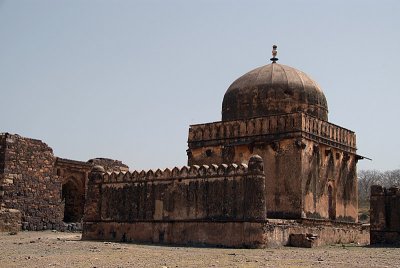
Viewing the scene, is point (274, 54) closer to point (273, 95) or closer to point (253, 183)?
point (273, 95)

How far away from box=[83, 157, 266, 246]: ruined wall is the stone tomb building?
31mm

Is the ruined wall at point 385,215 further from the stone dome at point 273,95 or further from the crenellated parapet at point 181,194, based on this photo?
the crenellated parapet at point 181,194

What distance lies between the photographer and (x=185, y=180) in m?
18.5

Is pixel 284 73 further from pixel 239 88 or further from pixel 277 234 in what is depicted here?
pixel 277 234

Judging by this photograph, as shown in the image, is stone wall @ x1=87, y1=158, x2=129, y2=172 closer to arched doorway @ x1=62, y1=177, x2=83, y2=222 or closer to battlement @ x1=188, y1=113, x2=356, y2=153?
arched doorway @ x1=62, y1=177, x2=83, y2=222

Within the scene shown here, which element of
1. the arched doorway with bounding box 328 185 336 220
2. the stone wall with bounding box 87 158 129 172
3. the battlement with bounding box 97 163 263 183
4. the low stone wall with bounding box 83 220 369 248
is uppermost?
the stone wall with bounding box 87 158 129 172

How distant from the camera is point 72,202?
108ft

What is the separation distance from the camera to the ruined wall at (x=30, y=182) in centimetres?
2556

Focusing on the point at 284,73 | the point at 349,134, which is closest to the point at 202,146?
the point at 284,73

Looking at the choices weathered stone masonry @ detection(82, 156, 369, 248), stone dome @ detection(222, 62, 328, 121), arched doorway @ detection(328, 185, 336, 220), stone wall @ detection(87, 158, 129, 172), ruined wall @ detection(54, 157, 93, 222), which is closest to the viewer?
weathered stone masonry @ detection(82, 156, 369, 248)

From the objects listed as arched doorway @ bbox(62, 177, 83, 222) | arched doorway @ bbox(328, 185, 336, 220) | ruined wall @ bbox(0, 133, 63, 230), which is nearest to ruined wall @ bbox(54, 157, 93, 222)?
arched doorway @ bbox(62, 177, 83, 222)

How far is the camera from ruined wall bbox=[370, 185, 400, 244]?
20609mm

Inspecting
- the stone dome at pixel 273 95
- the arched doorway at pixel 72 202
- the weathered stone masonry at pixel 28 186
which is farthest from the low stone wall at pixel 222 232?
the arched doorway at pixel 72 202

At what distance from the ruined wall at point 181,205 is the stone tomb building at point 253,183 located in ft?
0.10
